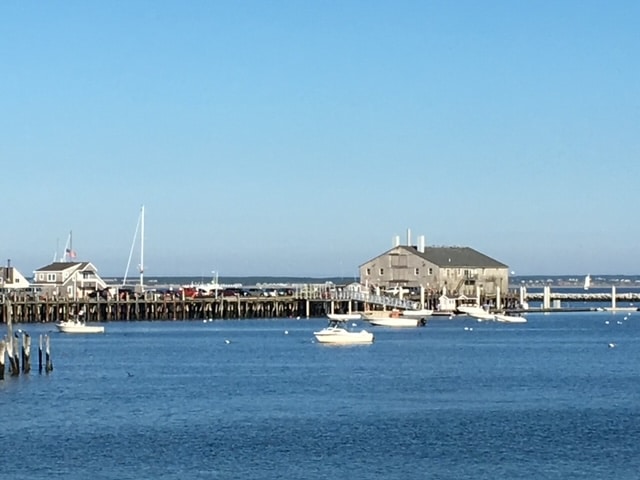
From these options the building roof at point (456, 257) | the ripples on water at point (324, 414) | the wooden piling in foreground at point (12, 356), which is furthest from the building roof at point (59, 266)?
the wooden piling in foreground at point (12, 356)

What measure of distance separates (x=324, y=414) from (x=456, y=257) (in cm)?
10077

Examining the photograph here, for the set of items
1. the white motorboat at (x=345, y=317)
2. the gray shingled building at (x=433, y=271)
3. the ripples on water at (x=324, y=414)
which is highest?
the gray shingled building at (x=433, y=271)

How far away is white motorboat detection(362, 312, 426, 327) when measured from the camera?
123 metres

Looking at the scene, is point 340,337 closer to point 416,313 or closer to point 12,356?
point 12,356

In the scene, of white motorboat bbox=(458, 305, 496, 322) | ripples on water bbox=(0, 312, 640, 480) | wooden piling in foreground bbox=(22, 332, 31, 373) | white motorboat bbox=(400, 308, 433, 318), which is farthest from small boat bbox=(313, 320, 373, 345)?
white motorboat bbox=(458, 305, 496, 322)

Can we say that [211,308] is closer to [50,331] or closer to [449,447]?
[50,331]

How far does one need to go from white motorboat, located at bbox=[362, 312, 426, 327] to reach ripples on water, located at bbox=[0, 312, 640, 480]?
31941 mm

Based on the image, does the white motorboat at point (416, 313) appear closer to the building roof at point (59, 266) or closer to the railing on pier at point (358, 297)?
the railing on pier at point (358, 297)

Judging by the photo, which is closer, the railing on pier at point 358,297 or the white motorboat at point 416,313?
the white motorboat at point 416,313

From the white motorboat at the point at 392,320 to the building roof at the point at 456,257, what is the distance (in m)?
22.2

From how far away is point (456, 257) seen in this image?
5974 inches

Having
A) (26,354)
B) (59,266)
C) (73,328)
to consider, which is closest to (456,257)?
(59,266)

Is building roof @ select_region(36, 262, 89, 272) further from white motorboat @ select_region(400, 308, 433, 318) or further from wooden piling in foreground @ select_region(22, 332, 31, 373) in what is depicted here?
wooden piling in foreground @ select_region(22, 332, 31, 373)

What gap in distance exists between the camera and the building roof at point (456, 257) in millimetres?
148500
